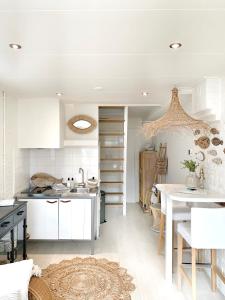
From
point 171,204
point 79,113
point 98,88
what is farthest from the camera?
point 79,113

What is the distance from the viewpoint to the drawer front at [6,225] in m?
2.44

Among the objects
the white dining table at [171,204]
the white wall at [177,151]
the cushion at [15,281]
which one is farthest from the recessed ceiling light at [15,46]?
the white wall at [177,151]

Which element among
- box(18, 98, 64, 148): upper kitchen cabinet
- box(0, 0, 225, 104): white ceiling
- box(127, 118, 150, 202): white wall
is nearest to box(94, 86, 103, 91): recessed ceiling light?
box(0, 0, 225, 104): white ceiling

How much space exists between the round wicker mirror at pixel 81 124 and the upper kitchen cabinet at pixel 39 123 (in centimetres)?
52

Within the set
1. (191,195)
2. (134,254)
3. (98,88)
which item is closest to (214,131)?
(191,195)

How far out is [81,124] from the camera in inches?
174

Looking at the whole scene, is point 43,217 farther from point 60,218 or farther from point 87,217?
point 87,217

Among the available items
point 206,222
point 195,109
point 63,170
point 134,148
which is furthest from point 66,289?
point 134,148

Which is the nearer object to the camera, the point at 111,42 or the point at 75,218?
the point at 111,42

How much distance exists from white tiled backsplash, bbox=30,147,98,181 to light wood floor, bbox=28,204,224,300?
116cm

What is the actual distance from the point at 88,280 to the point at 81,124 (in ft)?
8.40

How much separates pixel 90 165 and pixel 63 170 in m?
0.50

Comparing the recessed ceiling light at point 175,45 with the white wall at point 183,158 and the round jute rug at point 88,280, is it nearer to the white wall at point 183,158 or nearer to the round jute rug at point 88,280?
the white wall at point 183,158

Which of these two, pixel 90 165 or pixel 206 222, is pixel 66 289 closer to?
pixel 206 222
